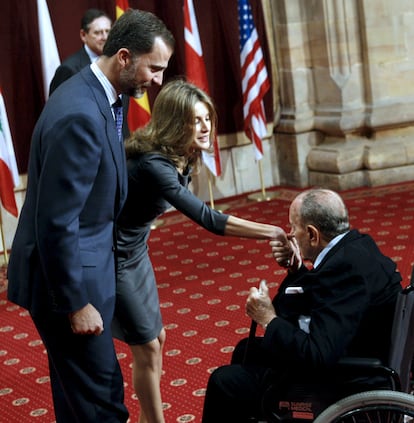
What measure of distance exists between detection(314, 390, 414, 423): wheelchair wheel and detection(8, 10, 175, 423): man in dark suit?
665 mm

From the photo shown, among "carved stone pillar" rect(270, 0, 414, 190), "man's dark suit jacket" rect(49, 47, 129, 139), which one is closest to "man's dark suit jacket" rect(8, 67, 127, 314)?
"man's dark suit jacket" rect(49, 47, 129, 139)

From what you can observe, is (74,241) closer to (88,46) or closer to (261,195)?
(88,46)

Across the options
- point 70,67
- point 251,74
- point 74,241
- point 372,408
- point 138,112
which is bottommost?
point 372,408

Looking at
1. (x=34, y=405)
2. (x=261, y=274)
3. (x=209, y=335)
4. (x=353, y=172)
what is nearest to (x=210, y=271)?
(x=261, y=274)

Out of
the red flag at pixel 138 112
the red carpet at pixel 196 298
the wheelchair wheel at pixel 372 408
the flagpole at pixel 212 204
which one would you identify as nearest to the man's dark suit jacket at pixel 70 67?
the red flag at pixel 138 112

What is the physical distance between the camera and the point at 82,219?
8.84 feet

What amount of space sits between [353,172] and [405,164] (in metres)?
0.49

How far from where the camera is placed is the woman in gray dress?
3.29m

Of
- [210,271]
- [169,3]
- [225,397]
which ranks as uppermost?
[169,3]

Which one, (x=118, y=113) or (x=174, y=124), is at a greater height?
(x=118, y=113)

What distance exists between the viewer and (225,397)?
303 centimetres

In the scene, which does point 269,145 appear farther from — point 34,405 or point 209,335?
point 34,405

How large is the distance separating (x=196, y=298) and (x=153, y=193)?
8.33 ft

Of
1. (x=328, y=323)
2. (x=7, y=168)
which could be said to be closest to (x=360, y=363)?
(x=328, y=323)
